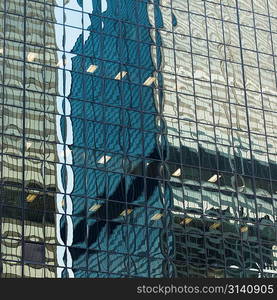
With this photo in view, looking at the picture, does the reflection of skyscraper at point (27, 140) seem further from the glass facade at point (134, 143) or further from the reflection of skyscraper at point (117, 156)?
the reflection of skyscraper at point (117, 156)

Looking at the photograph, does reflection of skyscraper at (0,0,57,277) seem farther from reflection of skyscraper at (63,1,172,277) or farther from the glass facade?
reflection of skyscraper at (63,1,172,277)

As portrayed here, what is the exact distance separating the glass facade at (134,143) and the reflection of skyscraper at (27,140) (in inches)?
3.5

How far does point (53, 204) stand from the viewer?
231 feet

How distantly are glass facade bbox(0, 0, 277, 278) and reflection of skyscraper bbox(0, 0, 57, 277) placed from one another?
9 centimetres

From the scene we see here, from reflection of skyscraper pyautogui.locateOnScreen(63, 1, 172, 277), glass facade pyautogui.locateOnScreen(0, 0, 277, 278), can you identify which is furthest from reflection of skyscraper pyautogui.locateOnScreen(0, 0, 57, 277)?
reflection of skyscraper pyautogui.locateOnScreen(63, 1, 172, 277)

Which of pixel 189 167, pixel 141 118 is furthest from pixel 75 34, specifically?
pixel 189 167

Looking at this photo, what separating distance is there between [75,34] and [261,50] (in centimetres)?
1867

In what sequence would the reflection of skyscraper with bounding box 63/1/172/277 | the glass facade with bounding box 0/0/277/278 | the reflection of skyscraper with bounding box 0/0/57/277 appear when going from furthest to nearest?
the reflection of skyscraper with bounding box 63/1/172/277
the glass facade with bounding box 0/0/277/278
the reflection of skyscraper with bounding box 0/0/57/277

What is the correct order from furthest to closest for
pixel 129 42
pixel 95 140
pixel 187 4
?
pixel 187 4 < pixel 129 42 < pixel 95 140

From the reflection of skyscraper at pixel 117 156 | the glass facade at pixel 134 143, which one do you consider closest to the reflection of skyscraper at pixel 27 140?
the glass facade at pixel 134 143

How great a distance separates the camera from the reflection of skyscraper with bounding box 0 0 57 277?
6819 cm

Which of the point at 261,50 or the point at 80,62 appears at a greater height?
the point at 261,50

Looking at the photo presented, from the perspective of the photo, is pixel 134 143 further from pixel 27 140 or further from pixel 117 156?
pixel 27 140

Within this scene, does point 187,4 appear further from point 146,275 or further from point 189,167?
→ point 146,275
